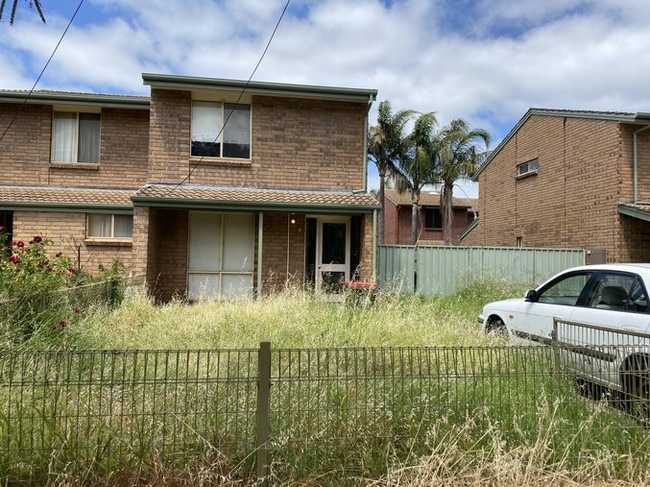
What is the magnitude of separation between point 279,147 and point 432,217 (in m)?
21.8

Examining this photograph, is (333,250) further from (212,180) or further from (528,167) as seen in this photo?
(528,167)

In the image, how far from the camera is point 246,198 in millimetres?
10992

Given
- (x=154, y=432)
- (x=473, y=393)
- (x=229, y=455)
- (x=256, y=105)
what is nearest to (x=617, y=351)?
(x=473, y=393)

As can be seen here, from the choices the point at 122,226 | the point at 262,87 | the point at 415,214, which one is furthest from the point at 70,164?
the point at 415,214

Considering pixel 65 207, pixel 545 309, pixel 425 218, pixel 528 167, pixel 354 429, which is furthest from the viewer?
pixel 425 218

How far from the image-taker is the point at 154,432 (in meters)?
2.99

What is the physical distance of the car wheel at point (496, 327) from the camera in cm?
686

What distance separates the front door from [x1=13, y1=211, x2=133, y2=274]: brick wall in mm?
5191

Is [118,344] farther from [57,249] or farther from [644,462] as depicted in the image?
[57,249]

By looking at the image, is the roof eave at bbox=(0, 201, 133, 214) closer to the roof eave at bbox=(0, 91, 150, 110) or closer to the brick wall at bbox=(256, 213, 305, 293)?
the roof eave at bbox=(0, 91, 150, 110)

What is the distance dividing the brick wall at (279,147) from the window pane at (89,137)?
2481 millimetres

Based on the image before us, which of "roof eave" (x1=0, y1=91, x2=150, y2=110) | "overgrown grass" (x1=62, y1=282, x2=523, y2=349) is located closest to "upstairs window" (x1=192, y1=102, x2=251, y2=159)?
"roof eave" (x1=0, y1=91, x2=150, y2=110)

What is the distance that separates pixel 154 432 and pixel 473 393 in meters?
2.31

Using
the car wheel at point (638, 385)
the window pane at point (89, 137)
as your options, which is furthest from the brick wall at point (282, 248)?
the car wheel at point (638, 385)
